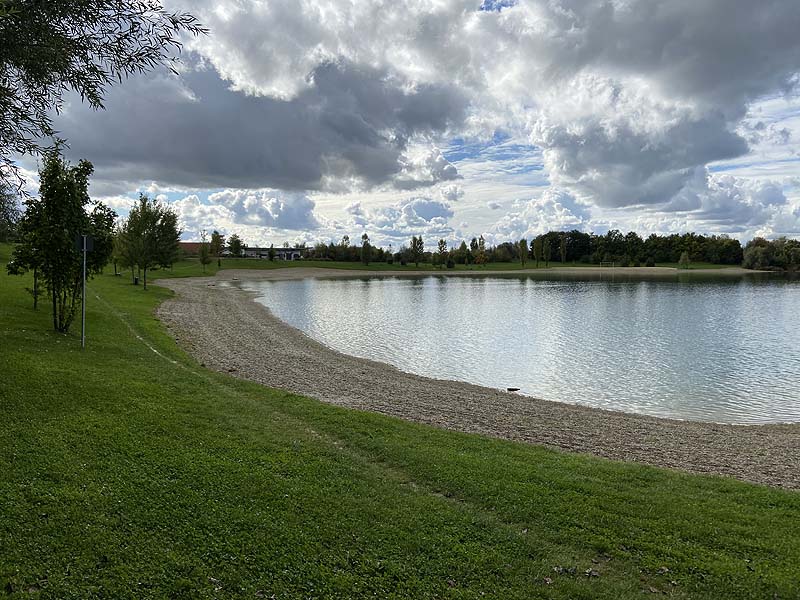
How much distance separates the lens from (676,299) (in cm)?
6269

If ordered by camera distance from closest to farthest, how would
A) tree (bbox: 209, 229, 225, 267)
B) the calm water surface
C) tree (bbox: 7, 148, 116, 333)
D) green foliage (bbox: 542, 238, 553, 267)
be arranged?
1. tree (bbox: 7, 148, 116, 333)
2. the calm water surface
3. tree (bbox: 209, 229, 225, 267)
4. green foliage (bbox: 542, 238, 553, 267)

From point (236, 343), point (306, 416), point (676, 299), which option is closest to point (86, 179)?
point (236, 343)

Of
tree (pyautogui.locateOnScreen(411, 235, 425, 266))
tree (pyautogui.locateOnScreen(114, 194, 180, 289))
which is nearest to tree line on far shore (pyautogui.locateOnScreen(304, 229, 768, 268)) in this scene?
tree (pyautogui.locateOnScreen(411, 235, 425, 266))

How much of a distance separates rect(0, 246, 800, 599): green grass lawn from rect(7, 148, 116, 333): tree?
8.16m

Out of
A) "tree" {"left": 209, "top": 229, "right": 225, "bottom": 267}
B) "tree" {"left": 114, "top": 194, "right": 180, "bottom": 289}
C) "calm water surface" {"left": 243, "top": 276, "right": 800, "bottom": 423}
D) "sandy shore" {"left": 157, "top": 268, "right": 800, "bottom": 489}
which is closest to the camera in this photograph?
"sandy shore" {"left": 157, "top": 268, "right": 800, "bottom": 489}

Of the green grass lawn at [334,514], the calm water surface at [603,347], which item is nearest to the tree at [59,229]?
the green grass lawn at [334,514]

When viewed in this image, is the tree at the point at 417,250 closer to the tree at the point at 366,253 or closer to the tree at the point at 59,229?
the tree at the point at 366,253

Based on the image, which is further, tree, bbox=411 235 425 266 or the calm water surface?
tree, bbox=411 235 425 266

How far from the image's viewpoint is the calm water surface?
2077cm

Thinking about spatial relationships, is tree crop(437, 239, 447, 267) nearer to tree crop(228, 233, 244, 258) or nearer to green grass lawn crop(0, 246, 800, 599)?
tree crop(228, 233, 244, 258)

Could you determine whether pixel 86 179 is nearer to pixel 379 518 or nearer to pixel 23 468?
pixel 23 468

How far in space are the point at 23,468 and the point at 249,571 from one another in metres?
3.64

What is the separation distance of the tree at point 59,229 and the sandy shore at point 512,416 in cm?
565

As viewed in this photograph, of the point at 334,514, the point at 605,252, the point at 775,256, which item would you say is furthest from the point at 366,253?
the point at 334,514
